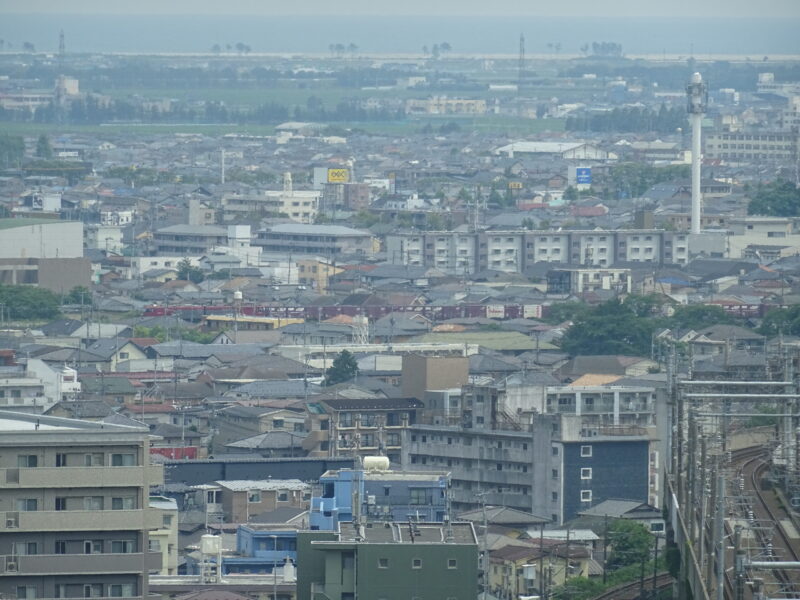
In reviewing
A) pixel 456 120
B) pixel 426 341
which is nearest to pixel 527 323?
pixel 426 341

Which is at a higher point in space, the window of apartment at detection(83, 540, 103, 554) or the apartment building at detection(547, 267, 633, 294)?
the window of apartment at detection(83, 540, 103, 554)

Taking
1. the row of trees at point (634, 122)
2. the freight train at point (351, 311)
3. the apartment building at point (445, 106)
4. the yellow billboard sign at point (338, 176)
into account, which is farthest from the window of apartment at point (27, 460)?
the apartment building at point (445, 106)

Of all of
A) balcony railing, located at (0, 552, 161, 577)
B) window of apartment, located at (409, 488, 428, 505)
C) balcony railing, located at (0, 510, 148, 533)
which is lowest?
window of apartment, located at (409, 488, 428, 505)

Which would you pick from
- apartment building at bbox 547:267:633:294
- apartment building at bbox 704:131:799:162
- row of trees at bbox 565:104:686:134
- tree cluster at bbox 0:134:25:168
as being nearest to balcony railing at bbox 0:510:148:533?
apartment building at bbox 547:267:633:294

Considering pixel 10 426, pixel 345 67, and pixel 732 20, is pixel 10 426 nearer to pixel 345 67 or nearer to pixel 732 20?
pixel 345 67

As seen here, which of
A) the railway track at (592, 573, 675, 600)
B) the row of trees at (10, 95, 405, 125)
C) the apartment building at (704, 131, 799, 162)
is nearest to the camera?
the railway track at (592, 573, 675, 600)

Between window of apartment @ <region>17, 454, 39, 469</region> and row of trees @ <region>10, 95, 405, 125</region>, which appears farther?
row of trees @ <region>10, 95, 405, 125</region>

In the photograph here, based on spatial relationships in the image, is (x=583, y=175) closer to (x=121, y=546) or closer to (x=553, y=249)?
(x=553, y=249)

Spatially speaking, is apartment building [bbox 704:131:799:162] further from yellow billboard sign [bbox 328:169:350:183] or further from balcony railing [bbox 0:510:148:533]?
balcony railing [bbox 0:510:148:533]
